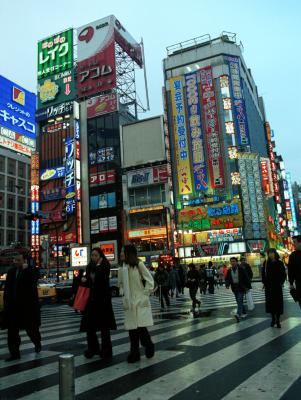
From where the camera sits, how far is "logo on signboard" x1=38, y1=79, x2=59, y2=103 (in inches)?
2420

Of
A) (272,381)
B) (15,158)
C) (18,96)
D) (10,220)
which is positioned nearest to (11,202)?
(10,220)

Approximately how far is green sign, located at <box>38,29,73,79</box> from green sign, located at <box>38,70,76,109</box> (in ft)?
3.28

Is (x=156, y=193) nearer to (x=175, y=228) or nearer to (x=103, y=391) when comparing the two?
(x=175, y=228)

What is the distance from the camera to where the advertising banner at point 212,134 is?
4922 centimetres

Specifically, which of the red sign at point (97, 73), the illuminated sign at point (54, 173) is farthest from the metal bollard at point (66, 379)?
the red sign at point (97, 73)

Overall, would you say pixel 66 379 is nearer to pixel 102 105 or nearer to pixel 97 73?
pixel 102 105

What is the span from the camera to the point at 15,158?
222ft

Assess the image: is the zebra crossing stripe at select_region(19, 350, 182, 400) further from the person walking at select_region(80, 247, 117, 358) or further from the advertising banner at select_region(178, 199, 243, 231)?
the advertising banner at select_region(178, 199, 243, 231)

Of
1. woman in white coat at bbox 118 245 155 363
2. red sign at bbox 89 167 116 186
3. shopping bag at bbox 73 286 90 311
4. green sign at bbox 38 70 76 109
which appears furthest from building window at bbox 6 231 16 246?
woman in white coat at bbox 118 245 155 363

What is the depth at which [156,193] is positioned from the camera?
5206 centimetres

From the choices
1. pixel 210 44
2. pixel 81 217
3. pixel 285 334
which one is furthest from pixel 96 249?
pixel 210 44

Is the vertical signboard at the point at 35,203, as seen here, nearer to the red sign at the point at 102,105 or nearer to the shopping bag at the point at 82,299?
the red sign at the point at 102,105

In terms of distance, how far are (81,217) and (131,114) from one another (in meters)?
17.9

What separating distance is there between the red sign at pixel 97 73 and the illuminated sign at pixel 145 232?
20882 mm
